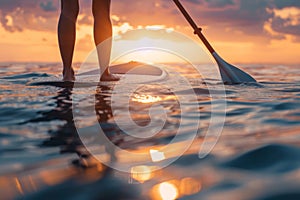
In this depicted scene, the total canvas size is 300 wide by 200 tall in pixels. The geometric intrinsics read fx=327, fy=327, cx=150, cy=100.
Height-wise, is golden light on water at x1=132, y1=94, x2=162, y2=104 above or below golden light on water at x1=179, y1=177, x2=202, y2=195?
above

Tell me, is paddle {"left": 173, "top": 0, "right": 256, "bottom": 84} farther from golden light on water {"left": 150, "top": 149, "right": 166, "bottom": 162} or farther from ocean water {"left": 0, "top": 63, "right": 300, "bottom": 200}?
golden light on water {"left": 150, "top": 149, "right": 166, "bottom": 162}

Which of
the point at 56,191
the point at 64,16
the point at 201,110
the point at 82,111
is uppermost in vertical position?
the point at 64,16

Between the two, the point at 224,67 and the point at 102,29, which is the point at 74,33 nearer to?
the point at 102,29

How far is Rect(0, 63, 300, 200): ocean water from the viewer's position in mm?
992

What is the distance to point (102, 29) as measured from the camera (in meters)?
3.85

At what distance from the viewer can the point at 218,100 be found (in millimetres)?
2805

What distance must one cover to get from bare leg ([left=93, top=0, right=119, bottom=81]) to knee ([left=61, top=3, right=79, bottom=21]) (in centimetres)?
38

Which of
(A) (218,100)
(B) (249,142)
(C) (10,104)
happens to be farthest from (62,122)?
(A) (218,100)

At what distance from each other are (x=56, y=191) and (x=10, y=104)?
5.07 feet

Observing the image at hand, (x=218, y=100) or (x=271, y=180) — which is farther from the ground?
(x=218, y=100)

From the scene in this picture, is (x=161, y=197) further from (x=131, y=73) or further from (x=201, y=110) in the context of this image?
(x=131, y=73)

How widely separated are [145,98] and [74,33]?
4.12 ft

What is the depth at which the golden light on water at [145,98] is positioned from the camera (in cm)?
265

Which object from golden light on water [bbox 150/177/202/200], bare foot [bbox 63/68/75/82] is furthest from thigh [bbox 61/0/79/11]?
golden light on water [bbox 150/177/202/200]
